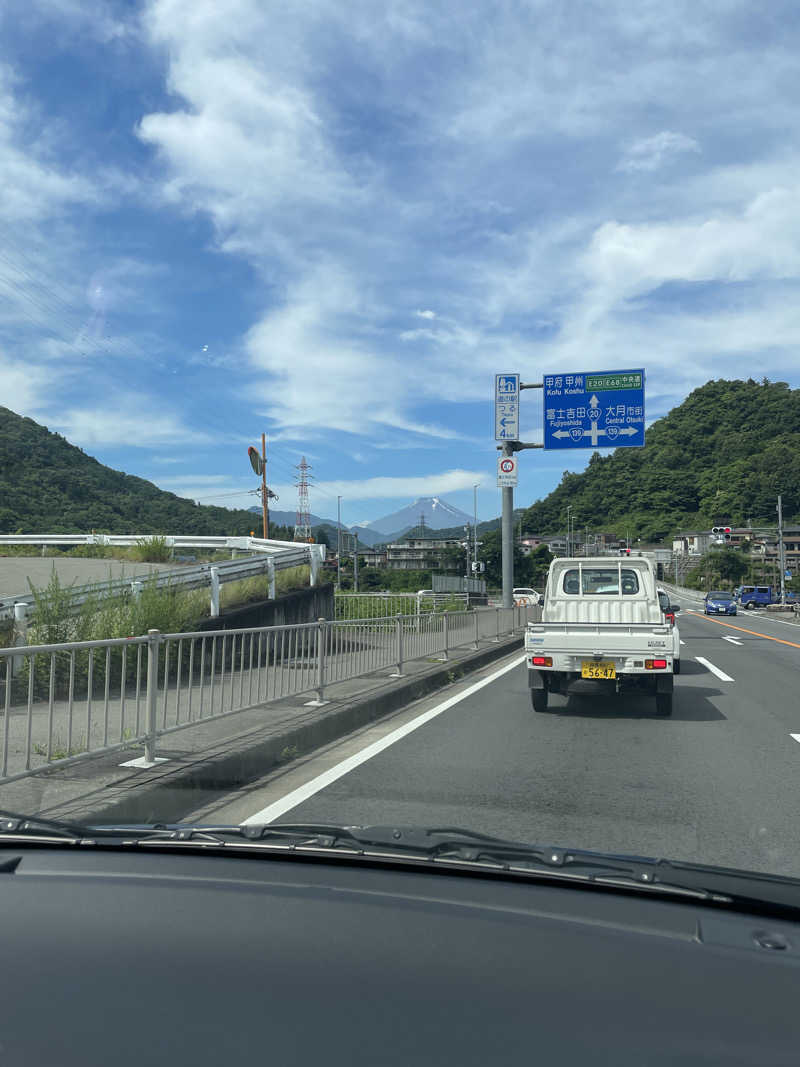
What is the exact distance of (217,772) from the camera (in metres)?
5.77

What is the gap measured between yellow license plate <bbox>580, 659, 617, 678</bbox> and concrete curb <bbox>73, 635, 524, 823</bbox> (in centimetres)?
237

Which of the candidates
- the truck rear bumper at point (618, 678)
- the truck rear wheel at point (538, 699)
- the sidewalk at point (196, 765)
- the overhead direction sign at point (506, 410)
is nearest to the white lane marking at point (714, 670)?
the truck rear bumper at point (618, 678)

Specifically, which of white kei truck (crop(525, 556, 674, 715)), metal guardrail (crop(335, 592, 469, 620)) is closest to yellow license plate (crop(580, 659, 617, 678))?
white kei truck (crop(525, 556, 674, 715))

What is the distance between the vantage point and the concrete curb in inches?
185

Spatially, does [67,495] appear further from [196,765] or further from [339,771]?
[196,765]

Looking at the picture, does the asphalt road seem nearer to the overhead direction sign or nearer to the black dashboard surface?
the black dashboard surface

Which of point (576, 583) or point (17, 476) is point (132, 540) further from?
point (17, 476)

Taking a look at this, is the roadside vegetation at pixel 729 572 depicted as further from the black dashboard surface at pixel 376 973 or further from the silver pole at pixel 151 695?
the black dashboard surface at pixel 376 973

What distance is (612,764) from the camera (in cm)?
675

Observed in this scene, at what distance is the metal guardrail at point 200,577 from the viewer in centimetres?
1002

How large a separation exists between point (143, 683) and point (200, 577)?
21.2 feet

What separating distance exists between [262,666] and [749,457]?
104623 mm

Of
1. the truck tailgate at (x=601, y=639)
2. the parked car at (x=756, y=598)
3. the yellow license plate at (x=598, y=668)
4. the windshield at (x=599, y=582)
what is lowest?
the parked car at (x=756, y=598)

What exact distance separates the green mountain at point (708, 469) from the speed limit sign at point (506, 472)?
8569 centimetres
